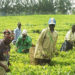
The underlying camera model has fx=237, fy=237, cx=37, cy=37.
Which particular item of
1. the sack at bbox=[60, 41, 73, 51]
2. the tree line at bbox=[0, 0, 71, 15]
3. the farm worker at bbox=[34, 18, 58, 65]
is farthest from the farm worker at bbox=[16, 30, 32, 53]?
the tree line at bbox=[0, 0, 71, 15]

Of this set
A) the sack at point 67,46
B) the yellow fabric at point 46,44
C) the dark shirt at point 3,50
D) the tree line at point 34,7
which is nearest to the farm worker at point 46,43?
the yellow fabric at point 46,44

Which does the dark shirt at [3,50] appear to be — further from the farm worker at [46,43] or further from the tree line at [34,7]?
the tree line at [34,7]

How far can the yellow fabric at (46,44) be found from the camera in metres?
7.00

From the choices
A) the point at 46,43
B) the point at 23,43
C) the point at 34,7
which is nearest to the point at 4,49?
the point at 46,43

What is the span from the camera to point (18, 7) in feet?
242

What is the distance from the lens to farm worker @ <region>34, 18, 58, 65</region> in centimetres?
699

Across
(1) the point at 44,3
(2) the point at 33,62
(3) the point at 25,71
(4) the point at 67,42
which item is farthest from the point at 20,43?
(1) the point at 44,3

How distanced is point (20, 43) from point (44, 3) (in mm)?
64182

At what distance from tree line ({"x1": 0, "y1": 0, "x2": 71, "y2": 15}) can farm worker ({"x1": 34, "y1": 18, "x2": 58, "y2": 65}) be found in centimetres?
6197

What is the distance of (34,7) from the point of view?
74.7 m

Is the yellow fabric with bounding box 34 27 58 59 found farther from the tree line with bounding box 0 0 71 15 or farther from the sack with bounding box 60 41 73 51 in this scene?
the tree line with bounding box 0 0 71 15

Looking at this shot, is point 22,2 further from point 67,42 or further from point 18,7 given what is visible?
point 67,42

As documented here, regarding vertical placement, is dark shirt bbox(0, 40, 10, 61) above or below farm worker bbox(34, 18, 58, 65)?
above

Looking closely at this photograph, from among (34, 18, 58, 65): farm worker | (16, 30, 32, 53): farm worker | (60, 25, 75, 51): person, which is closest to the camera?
(34, 18, 58, 65): farm worker
